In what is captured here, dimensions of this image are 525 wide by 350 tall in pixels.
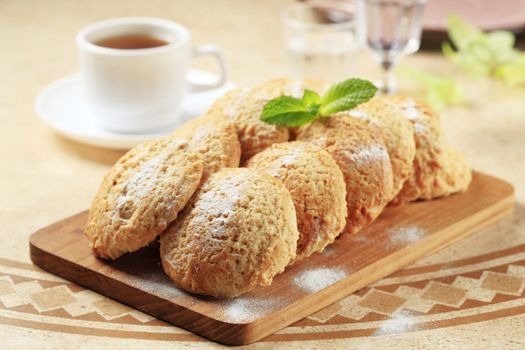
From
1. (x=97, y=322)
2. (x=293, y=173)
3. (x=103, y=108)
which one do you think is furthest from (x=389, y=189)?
(x=103, y=108)

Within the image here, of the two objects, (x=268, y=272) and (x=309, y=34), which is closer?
(x=268, y=272)

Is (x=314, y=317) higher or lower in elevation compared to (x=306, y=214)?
lower

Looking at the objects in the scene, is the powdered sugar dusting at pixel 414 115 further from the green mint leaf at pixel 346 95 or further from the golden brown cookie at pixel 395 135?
the green mint leaf at pixel 346 95

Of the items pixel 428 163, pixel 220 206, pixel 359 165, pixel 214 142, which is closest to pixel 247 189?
pixel 220 206

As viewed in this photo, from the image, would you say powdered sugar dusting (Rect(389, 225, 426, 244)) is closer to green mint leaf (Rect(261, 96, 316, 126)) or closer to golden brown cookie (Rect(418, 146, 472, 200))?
golden brown cookie (Rect(418, 146, 472, 200))

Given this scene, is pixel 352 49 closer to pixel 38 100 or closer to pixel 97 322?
pixel 38 100

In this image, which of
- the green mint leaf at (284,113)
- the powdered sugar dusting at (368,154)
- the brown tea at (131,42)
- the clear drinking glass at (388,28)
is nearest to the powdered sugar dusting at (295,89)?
the green mint leaf at (284,113)
